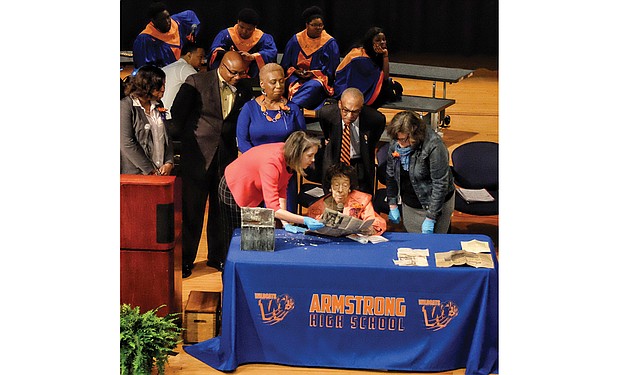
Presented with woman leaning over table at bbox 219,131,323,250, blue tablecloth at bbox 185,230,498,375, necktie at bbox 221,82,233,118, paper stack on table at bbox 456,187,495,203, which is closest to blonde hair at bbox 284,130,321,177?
woman leaning over table at bbox 219,131,323,250

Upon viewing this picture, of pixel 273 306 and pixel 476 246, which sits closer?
pixel 273 306

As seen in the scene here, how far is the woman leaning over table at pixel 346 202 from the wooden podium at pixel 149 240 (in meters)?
0.84

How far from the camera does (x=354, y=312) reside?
6078 millimetres

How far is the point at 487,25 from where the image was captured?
265 inches

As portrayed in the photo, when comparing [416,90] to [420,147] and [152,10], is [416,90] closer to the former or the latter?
[420,147]

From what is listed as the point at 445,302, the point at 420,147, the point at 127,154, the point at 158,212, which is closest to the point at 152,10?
the point at 127,154

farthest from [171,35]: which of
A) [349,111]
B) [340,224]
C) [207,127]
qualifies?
[340,224]

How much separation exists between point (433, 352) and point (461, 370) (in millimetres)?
188

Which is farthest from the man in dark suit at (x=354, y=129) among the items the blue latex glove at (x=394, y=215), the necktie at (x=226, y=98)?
the necktie at (x=226, y=98)

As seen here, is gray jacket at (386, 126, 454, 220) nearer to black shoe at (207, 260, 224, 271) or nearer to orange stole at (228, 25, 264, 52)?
orange stole at (228, 25, 264, 52)

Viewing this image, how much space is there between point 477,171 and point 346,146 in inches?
42.0

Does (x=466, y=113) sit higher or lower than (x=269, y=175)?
higher

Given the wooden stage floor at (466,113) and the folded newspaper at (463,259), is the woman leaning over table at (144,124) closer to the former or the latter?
the wooden stage floor at (466,113)

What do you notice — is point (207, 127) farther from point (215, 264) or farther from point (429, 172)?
point (429, 172)
